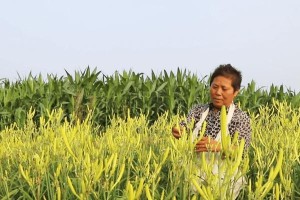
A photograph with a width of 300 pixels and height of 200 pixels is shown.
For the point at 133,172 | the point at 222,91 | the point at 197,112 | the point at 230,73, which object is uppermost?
the point at 230,73

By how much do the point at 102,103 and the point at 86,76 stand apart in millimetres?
675

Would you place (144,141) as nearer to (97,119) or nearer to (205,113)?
(205,113)

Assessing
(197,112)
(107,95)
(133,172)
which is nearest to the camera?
(133,172)

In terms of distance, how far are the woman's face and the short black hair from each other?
4cm

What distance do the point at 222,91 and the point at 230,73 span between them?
0.17 meters

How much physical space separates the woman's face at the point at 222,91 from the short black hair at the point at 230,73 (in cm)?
4

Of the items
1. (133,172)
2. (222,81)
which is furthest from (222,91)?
(133,172)

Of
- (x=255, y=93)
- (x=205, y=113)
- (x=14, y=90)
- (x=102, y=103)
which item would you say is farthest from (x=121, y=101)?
(x=205, y=113)

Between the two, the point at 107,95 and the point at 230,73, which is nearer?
the point at 230,73

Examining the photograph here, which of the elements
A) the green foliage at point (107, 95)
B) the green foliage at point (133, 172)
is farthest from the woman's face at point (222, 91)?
the green foliage at point (107, 95)

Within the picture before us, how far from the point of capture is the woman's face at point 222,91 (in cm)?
381

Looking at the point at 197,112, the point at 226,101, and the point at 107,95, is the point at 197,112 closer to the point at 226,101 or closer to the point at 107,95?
the point at 226,101

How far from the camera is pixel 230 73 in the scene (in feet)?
12.7

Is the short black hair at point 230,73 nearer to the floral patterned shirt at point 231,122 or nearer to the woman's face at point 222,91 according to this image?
the woman's face at point 222,91
